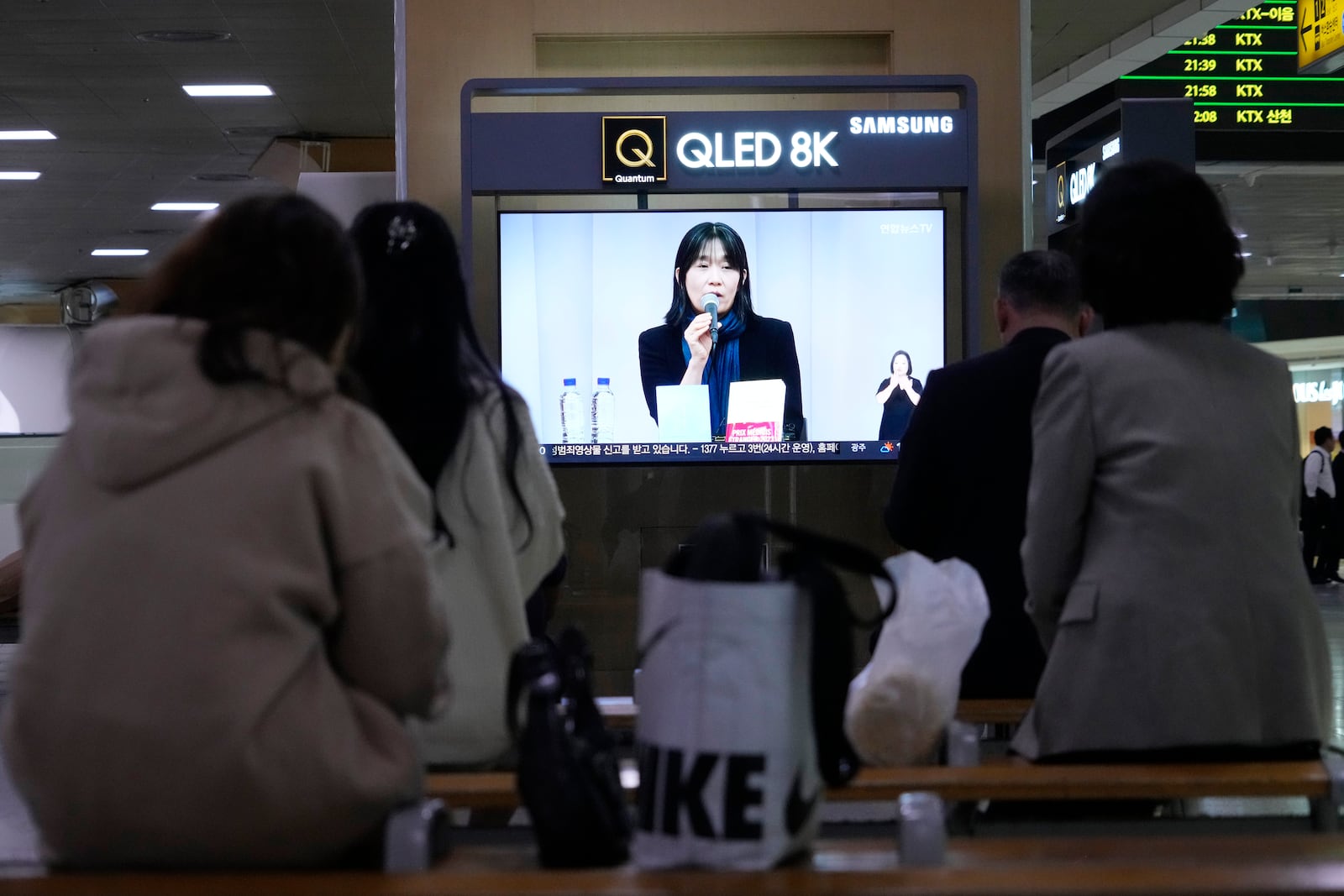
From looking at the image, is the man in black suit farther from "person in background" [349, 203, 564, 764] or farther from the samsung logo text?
the samsung logo text

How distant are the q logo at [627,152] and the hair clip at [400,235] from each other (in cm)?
330

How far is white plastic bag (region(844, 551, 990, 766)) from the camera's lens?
253 centimetres

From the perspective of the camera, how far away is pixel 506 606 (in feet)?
7.68

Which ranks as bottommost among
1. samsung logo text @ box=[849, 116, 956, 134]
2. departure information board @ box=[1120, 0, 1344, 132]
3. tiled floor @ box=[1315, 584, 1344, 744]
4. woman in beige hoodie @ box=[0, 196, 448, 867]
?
tiled floor @ box=[1315, 584, 1344, 744]

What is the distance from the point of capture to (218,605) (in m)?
1.49

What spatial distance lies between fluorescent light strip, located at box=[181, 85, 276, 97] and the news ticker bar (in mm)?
7985

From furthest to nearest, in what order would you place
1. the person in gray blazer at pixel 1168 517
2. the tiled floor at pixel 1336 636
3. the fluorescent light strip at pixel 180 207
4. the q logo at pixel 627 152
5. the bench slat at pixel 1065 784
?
the fluorescent light strip at pixel 180 207
the tiled floor at pixel 1336 636
the q logo at pixel 627 152
the person in gray blazer at pixel 1168 517
the bench slat at pixel 1065 784

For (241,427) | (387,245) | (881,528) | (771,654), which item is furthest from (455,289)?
(881,528)

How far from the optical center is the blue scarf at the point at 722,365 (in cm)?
583

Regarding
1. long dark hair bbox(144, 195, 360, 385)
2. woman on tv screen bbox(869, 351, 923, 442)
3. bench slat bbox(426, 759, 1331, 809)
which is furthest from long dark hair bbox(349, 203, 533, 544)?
woman on tv screen bbox(869, 351, 923, 442)

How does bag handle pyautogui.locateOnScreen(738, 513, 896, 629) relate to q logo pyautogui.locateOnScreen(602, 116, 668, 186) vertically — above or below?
below

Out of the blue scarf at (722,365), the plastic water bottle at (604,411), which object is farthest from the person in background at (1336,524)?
the plastic water bottle at (604,411)

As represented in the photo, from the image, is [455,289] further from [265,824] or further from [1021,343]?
[1021,343]

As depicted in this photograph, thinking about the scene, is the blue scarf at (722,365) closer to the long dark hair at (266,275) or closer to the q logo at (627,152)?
the q logo at (627,152)
